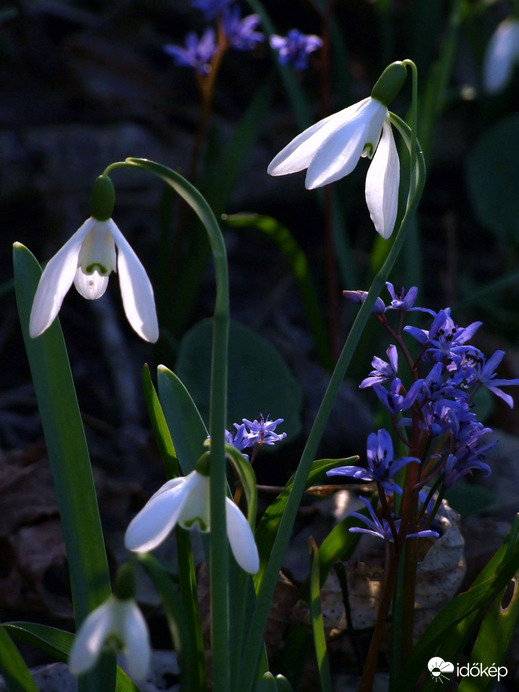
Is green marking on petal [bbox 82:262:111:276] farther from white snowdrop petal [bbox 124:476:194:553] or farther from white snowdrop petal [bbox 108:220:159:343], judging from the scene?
white snowdrop petal [bbox 124:476:194:553]

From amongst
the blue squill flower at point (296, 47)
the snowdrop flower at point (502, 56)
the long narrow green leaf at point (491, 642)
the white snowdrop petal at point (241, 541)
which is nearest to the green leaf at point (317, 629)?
the long narrow green leaf at point (491, 642)

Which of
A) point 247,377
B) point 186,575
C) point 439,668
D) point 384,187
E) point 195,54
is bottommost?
point 439,668

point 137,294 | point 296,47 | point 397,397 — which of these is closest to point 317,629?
point 397,397

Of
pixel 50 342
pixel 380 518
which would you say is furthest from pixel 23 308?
pixel 380 518

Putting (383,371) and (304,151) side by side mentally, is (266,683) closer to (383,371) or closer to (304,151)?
(383,371)

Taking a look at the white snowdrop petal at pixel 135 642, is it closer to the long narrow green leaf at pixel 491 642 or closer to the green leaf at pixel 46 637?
Result: the green leaf at pixel 46 637

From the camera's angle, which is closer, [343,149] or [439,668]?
[343,149]

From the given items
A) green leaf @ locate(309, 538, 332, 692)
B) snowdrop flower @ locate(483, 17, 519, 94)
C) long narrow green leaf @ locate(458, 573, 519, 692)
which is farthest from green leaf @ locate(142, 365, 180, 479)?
snowdrop flower @ locate(483, 17, 519, 94)
